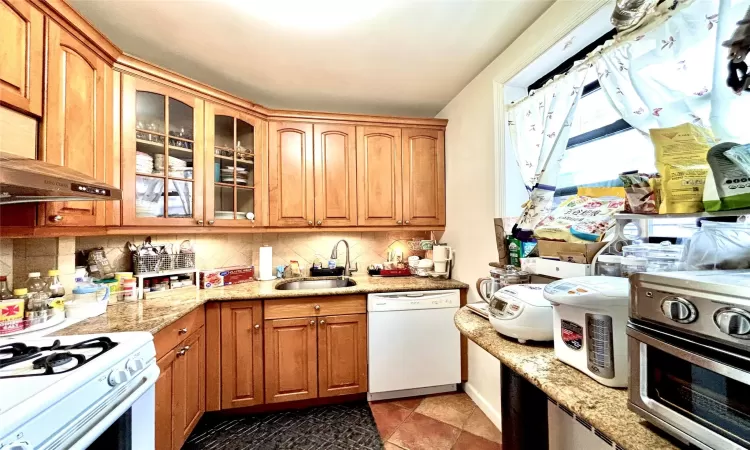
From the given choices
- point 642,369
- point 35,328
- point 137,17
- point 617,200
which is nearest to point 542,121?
point 617,200

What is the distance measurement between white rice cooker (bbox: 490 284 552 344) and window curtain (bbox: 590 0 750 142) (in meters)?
0.71

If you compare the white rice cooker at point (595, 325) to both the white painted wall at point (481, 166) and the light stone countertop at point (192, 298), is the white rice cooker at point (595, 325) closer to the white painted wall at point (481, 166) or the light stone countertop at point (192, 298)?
the white painted wall at point (481, 166)

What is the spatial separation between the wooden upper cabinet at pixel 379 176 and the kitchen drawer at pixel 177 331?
139 centimetres

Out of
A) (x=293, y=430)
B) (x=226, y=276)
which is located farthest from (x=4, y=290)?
(x=293, y=430)

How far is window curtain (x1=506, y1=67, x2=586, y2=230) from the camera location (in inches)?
57.7

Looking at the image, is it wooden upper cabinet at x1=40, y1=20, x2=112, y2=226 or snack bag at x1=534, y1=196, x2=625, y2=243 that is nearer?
snack bag at x1=534, y1=196, x2=625, y2=243

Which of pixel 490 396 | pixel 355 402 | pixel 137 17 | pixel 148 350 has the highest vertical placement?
pixel 137 17

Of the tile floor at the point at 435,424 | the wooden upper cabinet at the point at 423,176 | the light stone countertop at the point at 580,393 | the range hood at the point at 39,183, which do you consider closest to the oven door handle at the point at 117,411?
the range hood at the point at 39,183

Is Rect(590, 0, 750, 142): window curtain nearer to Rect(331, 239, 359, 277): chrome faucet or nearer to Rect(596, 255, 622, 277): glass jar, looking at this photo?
Rect(596, 255, 622, 277): glass jar

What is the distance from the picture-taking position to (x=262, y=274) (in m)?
2.60

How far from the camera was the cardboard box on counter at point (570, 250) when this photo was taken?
1138 millimetres

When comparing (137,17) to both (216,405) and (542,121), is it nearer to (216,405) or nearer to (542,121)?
(542,121)

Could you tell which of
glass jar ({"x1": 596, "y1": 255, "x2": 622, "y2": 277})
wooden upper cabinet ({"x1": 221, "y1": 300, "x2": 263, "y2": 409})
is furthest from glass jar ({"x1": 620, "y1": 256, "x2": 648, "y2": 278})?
wooden upper cabinet ({"x1": 221, "y1": 300, "x2": 263, "y2": 409})

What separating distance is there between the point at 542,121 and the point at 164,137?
229cm
